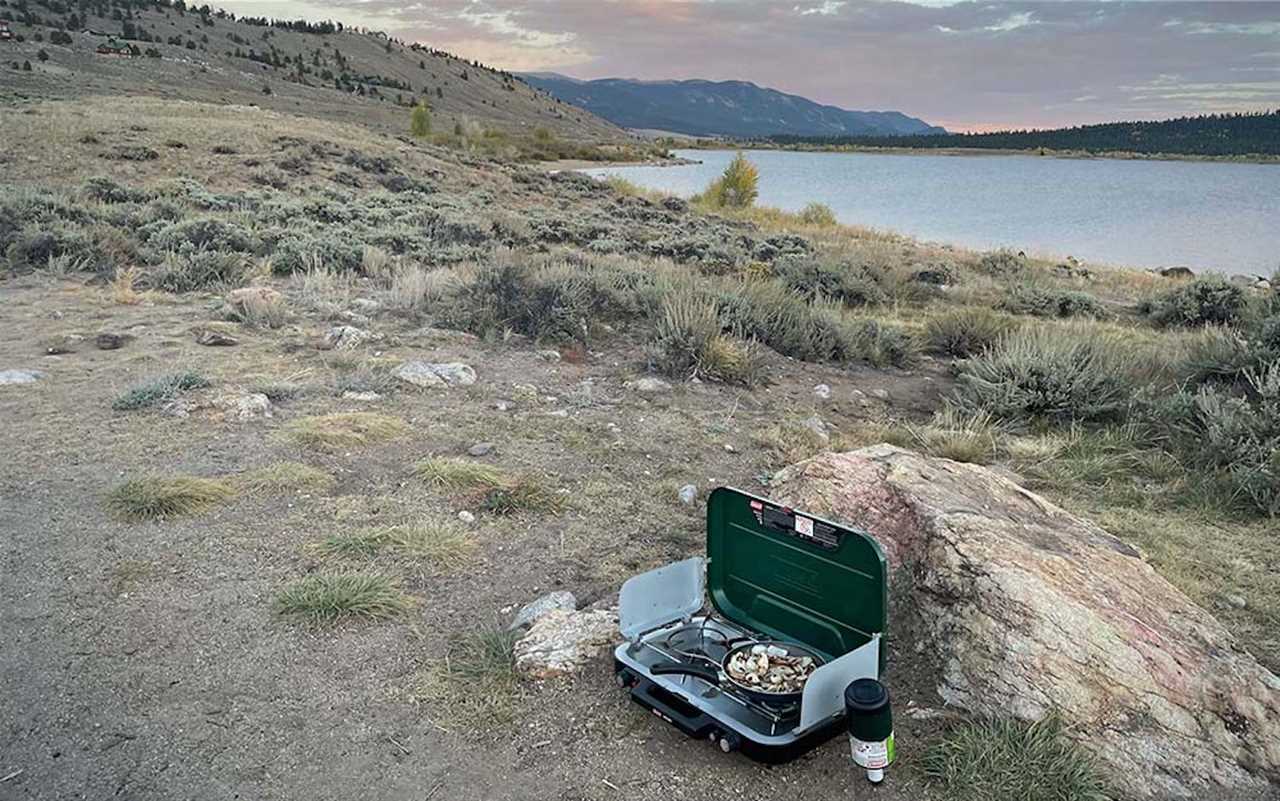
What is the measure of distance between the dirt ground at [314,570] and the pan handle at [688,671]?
158 mm

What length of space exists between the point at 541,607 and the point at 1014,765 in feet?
5.98

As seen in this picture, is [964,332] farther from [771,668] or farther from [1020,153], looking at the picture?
[1020,153]

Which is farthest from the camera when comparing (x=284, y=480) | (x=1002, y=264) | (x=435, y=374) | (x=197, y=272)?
(x=1002, y=264)

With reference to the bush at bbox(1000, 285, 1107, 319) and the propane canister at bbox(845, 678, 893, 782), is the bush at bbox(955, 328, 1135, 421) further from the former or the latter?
the bush at bbox(1000, 285, 1107, 319)

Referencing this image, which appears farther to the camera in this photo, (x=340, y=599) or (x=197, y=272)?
(x=197, y=272)

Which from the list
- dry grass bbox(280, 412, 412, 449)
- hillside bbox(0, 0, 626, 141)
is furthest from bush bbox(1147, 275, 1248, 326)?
hillside bbox(0, 0, 626, 141)

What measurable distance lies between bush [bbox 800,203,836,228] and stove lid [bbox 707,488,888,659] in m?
24.5

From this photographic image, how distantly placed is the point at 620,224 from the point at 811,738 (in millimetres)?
18511

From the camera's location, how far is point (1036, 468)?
18.9 ft

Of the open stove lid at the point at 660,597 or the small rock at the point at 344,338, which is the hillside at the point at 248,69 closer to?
the small rock at the point at 344,338

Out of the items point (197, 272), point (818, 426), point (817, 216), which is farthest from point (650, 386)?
point (817, 216)

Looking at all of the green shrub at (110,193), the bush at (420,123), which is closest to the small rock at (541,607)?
the green shrub at (110,193)

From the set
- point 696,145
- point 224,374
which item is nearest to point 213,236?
point 224,374

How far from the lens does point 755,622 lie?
11.0 ft
